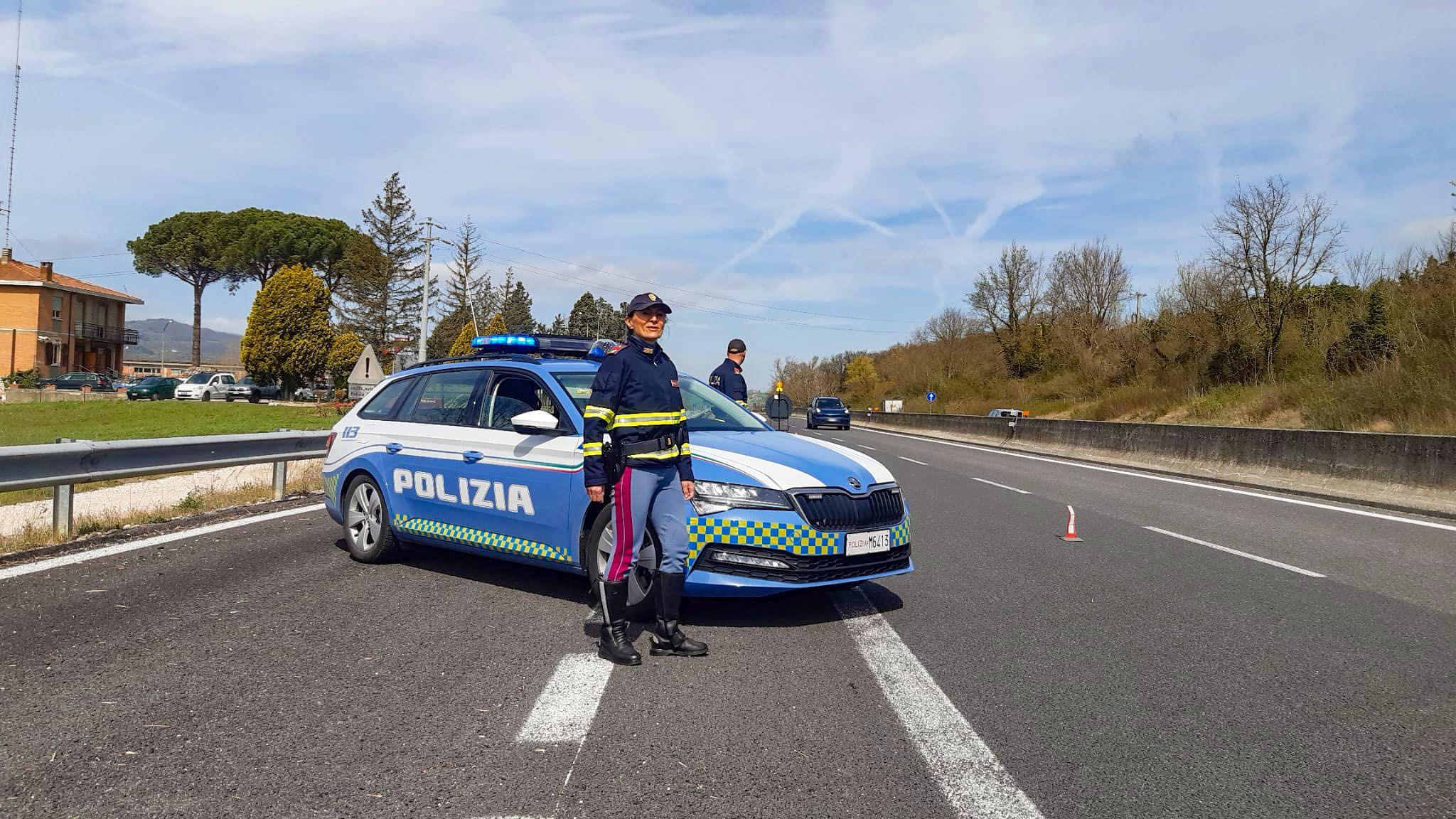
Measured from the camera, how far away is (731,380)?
1048 centimetres

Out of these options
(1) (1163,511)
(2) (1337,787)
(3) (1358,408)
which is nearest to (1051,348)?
(3) (1358,408)

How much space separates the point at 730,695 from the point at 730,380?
626cm

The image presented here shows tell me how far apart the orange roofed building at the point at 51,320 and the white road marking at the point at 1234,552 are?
72.6 metres

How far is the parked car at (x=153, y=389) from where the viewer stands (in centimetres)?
5291

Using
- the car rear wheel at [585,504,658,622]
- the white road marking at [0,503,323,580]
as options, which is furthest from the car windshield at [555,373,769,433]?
the white road marking at [0,503,323,580]

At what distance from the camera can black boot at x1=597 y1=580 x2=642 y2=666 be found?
4.92m

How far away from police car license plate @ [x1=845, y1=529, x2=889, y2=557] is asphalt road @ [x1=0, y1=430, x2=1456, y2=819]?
0.46m

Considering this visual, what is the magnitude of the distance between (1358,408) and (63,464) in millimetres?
20556

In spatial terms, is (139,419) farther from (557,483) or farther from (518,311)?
(518,311)

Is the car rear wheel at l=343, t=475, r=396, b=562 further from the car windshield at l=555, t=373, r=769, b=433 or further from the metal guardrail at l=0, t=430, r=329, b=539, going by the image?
the metal guardrail at l=0, t=430, r=329, b=539

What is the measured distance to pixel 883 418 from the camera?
5472 centimetres

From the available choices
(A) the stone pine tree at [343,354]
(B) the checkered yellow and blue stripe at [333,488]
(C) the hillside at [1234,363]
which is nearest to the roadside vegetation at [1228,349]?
(C) the hillside at [1234,363]

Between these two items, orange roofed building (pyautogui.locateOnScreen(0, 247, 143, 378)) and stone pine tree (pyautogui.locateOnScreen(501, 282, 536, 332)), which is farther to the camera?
stone pine tree (pyautogui.locateOnScreen(501, 282, 536, 332))

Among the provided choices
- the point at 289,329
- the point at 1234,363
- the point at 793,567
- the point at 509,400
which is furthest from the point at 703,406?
the point at 289,329
